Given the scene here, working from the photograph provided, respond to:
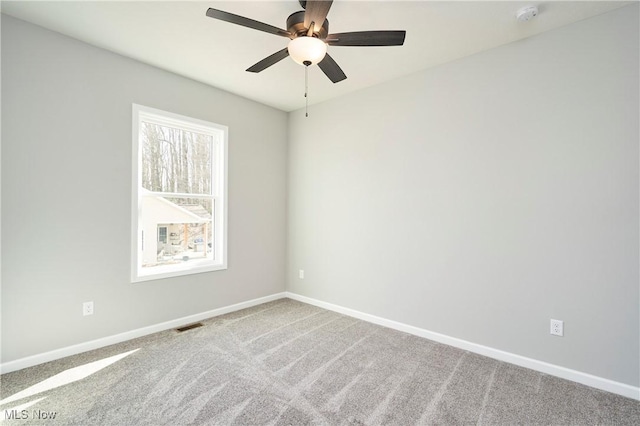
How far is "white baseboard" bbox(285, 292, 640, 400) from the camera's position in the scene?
217 cm

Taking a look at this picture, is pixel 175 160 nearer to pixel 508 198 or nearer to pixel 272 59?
pixel 272 59

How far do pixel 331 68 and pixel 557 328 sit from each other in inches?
107

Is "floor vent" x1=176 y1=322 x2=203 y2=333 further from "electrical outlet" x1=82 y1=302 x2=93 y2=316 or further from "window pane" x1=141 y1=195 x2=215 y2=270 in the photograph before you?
"electrical outlet" x1=82 y1=302 x2=93 y2=316

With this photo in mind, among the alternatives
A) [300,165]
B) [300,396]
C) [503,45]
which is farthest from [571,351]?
[300,165]

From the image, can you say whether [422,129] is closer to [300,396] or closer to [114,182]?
[300,396]

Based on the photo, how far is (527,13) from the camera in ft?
7.23

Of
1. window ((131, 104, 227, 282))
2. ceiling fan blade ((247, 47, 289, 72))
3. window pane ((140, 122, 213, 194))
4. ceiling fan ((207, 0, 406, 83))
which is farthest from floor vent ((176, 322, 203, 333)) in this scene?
ceiling fan ((207, 0, 406, 83))

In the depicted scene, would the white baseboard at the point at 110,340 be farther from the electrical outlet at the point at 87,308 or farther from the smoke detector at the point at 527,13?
the smoke detector at the point at 527,13

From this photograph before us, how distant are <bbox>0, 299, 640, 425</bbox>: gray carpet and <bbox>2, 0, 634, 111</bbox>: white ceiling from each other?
109 inches

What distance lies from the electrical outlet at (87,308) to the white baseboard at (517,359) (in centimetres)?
265

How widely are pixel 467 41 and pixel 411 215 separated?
5.45ft

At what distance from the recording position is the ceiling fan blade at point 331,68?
86.5 inches

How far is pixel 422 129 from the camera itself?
3.16 m

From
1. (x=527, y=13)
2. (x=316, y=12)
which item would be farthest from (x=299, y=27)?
(x=527, y=13)
